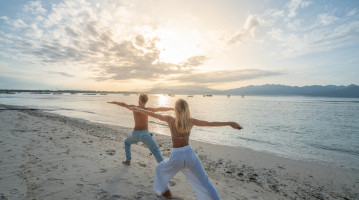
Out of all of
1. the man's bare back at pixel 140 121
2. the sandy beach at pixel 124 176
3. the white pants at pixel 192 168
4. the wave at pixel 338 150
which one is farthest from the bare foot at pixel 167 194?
the wave at pixel 338 150

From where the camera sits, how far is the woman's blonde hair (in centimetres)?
326

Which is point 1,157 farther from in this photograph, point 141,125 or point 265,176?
point 265,176

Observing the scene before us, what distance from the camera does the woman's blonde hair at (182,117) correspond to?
3256 millimetres

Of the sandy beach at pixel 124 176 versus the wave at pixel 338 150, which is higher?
the sandy beach at pixel 124 176

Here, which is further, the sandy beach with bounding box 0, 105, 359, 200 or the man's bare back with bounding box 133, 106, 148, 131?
the man's bare back with bounding box 133, 106, 148, 131

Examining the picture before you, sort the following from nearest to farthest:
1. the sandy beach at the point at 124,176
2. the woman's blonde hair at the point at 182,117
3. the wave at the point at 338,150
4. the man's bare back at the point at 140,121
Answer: the woman's blonde hair at the point at 182,117 → the sandy beach at the point at 124,176 → the man's bare back at the point at 140,121 → the wave at the point at 338,150

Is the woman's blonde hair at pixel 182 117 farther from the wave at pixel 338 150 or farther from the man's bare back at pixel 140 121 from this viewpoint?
the wave at pixel 338 150

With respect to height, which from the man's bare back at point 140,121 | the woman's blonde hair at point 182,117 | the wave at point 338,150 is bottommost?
the wave at point 338,150

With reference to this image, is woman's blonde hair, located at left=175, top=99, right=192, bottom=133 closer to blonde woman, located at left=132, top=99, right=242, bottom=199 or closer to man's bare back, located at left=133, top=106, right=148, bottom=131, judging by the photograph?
blonde woman, located at left=132, top=99, right=242, bottom=199

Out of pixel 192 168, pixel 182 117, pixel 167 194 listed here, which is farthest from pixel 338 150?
pixel 182 117

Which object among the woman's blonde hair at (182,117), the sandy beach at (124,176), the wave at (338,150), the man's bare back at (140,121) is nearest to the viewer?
the woman's blonde hair at (182,117)

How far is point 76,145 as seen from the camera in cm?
808

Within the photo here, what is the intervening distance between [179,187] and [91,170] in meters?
2.79

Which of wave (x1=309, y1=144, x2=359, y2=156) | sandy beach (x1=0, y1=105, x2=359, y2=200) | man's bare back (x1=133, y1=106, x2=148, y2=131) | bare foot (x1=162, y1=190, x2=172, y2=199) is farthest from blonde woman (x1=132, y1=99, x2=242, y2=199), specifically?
wave (x1=309, y1=144, x2=359, y2=156)
